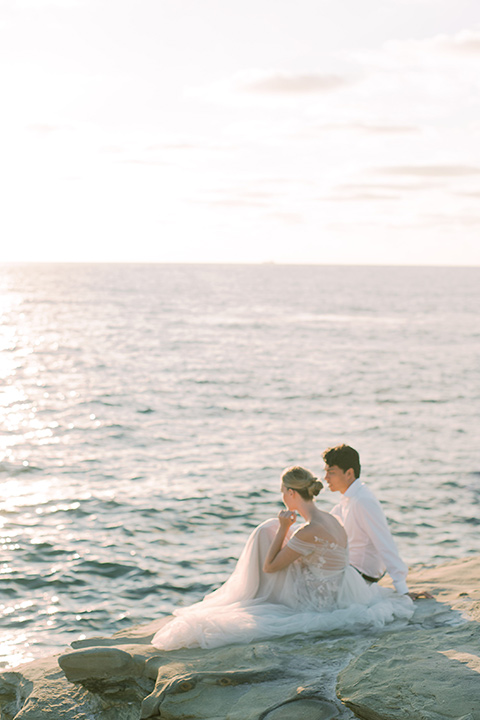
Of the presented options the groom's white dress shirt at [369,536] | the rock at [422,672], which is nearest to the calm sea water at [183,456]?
the groom's white dress shirt at [369,536]

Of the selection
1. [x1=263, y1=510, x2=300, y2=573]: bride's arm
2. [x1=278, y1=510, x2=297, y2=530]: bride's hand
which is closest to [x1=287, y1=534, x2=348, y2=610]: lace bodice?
[x1=263, y1=510, x2=300, y2=573]: bride's arm

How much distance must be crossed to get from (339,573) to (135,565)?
18.3 feet

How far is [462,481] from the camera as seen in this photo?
18.0 m

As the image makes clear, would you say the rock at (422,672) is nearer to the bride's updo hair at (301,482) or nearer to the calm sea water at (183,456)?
the bride's updo hair at (301,482)

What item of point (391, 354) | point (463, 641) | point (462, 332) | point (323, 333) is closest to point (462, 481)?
point (463, 641)

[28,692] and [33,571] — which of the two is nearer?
[28,692]

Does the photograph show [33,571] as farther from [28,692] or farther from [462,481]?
[462,481]

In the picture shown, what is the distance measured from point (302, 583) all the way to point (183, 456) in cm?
1225

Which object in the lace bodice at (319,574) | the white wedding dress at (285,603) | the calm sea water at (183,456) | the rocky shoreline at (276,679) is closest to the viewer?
the rocky shoreline at (276,679)

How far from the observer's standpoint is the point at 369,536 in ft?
27.7

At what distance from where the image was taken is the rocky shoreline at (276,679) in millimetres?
5879

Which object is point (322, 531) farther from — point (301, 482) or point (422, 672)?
point (422, 672)

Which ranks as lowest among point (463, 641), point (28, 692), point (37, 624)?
point (37, 624)

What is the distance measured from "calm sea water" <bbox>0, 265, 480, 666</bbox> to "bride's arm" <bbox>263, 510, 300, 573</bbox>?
3.56m
